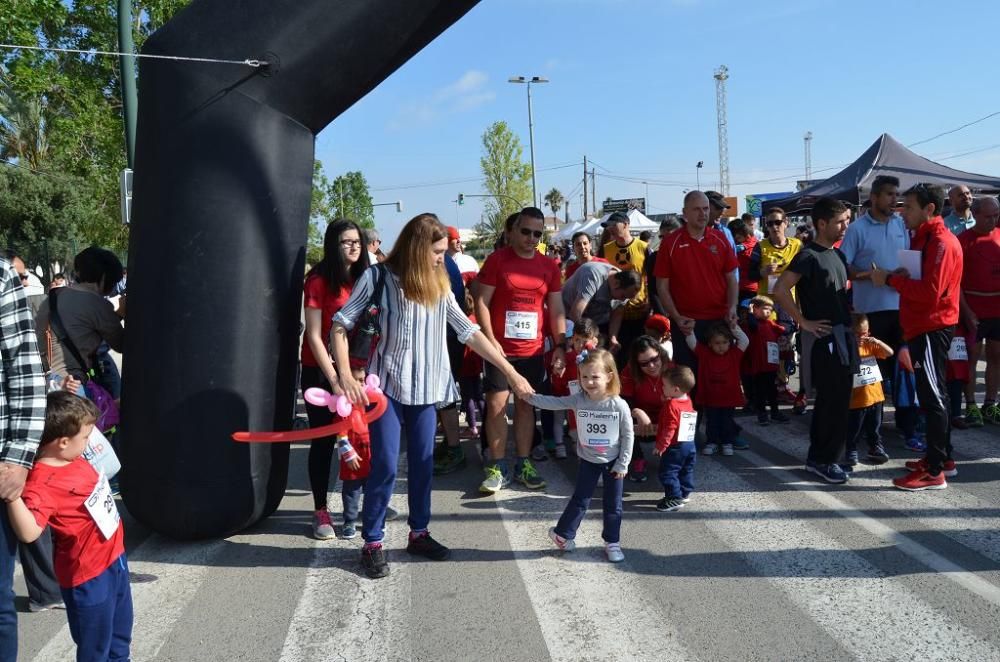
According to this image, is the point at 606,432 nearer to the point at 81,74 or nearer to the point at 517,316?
the point at 517,316

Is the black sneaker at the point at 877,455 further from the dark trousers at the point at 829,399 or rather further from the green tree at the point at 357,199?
the green tree at the point at 357,199

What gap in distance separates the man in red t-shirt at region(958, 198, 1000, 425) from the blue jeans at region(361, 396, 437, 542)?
5268mm

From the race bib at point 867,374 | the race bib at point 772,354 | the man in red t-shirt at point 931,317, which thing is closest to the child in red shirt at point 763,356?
the race bib at point 772,354

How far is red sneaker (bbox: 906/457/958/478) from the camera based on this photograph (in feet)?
17.0

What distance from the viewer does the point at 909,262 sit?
5.35m

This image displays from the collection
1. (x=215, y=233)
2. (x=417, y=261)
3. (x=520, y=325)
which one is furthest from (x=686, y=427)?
(x=215, y=233)

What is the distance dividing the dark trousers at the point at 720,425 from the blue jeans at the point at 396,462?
9.59ft

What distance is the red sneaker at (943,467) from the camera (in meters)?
5.20

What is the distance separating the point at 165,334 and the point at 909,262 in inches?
195

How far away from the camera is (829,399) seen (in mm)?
5336

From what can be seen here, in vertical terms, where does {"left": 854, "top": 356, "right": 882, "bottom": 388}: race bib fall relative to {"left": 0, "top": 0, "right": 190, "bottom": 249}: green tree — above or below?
below

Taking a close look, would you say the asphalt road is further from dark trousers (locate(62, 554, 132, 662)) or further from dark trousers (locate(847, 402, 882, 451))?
dark trousers (locate(62, 554, 132, 662))

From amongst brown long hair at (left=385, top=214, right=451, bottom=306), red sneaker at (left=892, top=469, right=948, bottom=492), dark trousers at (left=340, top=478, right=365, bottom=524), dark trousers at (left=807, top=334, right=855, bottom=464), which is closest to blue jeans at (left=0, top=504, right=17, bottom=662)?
brown long hair at (left=385, top=214, right=451, bottom=306)

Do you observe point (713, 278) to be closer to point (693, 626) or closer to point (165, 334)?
point (693, 626)
